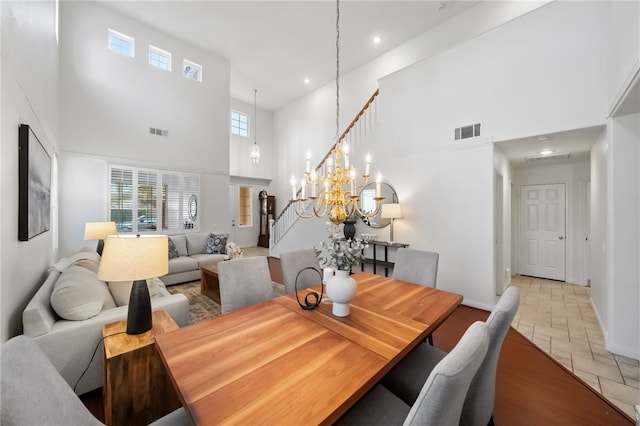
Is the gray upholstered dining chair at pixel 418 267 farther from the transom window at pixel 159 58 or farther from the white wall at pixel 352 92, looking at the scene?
the transom window at pixel 159 58

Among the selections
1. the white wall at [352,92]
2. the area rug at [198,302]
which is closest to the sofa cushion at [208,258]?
the area rug at [198,302]

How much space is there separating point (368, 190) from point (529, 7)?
427cm

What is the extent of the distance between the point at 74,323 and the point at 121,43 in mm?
5954

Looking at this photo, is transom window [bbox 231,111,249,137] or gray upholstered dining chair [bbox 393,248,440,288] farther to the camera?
transom window [bbox 231,111,249,137]

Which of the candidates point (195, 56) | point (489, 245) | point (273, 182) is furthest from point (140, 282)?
point (273, 182)

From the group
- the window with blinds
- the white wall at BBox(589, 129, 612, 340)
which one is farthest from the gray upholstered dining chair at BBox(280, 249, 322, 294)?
the window with blinds

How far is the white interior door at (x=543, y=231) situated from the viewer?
498 centimetres

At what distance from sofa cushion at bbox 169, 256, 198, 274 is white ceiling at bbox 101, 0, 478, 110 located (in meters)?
4.92

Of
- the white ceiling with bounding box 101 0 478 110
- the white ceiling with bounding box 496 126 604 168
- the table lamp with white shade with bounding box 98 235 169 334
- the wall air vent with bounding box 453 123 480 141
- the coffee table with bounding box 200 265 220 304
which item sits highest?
the white ceiling with bounding box 101 0 478 110

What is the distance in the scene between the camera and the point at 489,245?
3.53 metres

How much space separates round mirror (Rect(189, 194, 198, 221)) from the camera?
622 centimetres

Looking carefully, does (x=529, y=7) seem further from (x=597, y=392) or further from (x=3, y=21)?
(x=3, y=21)

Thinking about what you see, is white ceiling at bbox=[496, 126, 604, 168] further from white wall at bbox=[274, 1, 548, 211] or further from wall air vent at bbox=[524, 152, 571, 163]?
white wall at bbox=[274, 1, 548, 211]

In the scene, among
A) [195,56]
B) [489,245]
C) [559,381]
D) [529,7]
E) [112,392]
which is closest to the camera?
[112,392]
